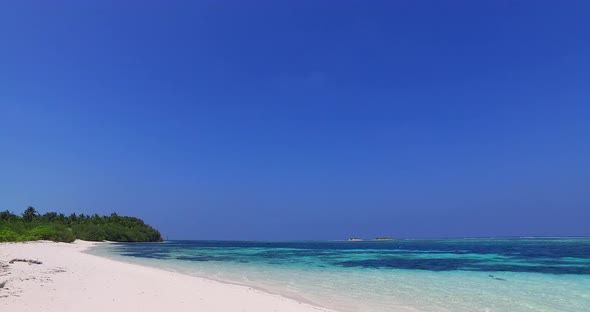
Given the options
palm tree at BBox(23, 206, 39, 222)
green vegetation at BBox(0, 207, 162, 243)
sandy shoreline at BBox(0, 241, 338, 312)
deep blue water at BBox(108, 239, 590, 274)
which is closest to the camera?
sandy shoreline at BBox(0, 241, 338, 312)

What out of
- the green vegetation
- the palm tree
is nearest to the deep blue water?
the green vegetation

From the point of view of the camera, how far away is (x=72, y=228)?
336 feet

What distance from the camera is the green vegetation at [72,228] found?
224 ft

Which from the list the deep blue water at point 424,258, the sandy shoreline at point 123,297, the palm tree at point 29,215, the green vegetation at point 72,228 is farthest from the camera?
the palm tree at point 29,215

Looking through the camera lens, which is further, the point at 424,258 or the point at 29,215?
the point at 29,215

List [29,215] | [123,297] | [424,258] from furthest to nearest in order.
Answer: [29,215] < [424,258] < [123,297]

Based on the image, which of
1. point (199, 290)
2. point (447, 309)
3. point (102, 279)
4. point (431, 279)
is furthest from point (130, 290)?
point (431, 279)

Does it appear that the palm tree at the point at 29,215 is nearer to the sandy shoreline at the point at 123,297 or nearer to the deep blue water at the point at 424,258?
the deep blue water at the point at 424,258

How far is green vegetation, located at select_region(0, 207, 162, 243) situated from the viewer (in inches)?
2692

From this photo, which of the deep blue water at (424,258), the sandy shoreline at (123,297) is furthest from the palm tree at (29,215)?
the sandy shoreline at (123,297)

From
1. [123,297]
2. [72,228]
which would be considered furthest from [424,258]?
[72,228]

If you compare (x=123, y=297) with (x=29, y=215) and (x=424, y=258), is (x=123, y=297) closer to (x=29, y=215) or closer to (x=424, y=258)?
(x=424, y=258)

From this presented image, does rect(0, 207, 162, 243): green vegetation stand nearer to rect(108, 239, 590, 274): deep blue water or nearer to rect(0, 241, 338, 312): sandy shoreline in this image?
rect(108, 239, 590, 274): deep blue water

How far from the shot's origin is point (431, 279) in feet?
76.0
